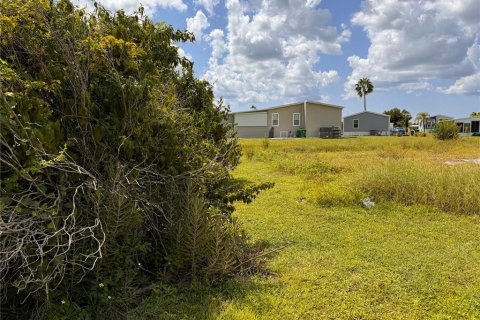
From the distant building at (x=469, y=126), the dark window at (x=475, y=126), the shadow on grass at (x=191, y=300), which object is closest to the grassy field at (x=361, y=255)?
the shadow on grass at (x=191, y=300)

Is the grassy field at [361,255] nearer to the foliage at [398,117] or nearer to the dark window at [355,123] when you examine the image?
the dark window at [355,123]

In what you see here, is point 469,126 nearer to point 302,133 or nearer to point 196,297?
point 302,133

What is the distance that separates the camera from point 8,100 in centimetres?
227

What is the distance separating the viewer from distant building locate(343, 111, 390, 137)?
45344 millimetres

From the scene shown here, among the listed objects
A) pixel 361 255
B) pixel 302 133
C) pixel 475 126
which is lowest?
pixel 361 255

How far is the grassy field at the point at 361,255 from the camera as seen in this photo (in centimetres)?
302

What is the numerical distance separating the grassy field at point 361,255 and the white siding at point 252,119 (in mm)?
28996

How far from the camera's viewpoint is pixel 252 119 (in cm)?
3784

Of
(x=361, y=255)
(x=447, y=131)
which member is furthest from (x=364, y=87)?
(x=361, y=255)

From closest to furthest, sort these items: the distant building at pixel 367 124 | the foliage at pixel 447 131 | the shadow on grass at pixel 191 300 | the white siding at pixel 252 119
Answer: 1. the shadow on grass at pixel 191 300
2. the foliage at pixel 447 131
3. the white siding at pixel 252 119
4. the distant building at pixel 367 124

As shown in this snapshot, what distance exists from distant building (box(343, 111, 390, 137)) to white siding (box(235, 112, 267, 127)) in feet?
45.8

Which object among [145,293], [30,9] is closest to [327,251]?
[145,293]

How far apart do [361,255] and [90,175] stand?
3.23 metres

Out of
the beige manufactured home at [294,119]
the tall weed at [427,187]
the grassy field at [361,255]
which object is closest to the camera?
the grassy field at [361,255]
